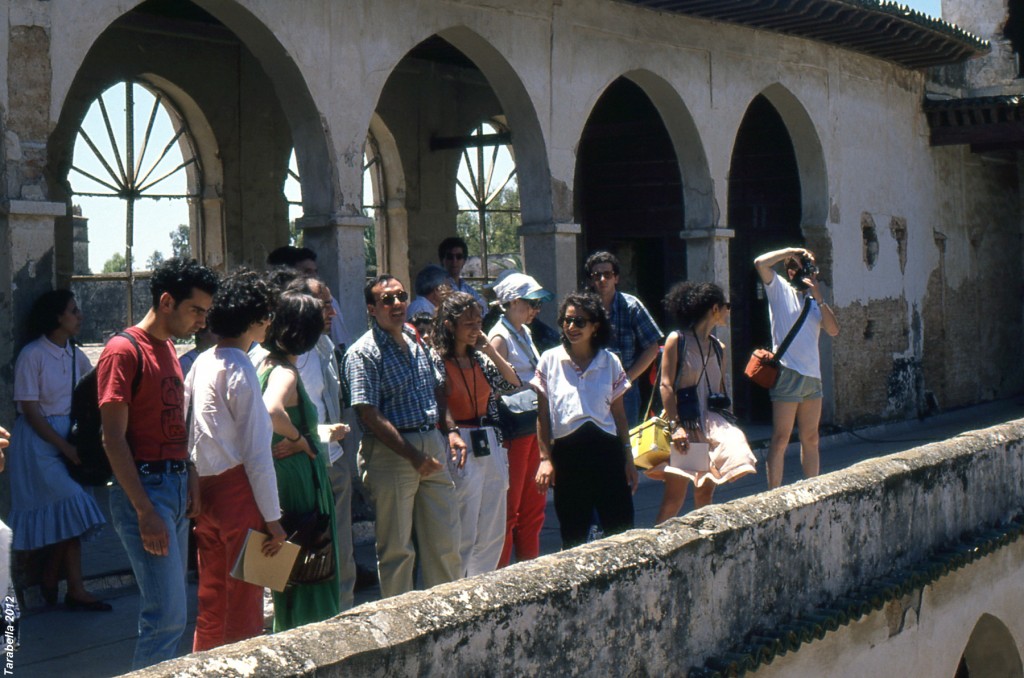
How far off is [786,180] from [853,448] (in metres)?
2.69

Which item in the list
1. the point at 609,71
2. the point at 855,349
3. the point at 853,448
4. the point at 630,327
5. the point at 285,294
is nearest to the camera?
the point at 285,294

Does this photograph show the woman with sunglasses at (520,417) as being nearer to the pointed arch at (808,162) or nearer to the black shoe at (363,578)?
the black shoe at (363,578)

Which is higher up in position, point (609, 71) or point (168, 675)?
point (609, 71)

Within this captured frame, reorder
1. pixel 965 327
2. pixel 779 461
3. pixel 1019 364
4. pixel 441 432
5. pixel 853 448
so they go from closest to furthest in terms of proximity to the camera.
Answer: pixel 441 432 < pixel 779 461 < pixel 853 448 < pixel 965 327 < pixel 1019 364

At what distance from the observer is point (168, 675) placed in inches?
102

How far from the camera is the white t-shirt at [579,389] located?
588cm

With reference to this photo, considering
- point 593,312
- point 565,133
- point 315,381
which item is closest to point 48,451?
point 315,381

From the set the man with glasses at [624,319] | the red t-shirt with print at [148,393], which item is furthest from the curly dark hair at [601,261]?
the red t-shirt with print at [148,393]

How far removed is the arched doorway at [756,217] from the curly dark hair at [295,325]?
29.4ft

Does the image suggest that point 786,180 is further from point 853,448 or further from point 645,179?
point 853,448

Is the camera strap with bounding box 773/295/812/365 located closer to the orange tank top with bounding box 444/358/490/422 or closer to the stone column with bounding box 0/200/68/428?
the orange tank top with bounding box 444/358/490/422

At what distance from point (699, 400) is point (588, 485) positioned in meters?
0.90

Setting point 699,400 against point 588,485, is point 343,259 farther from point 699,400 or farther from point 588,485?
point 588,485


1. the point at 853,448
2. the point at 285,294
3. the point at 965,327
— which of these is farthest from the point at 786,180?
the point at 285,294
